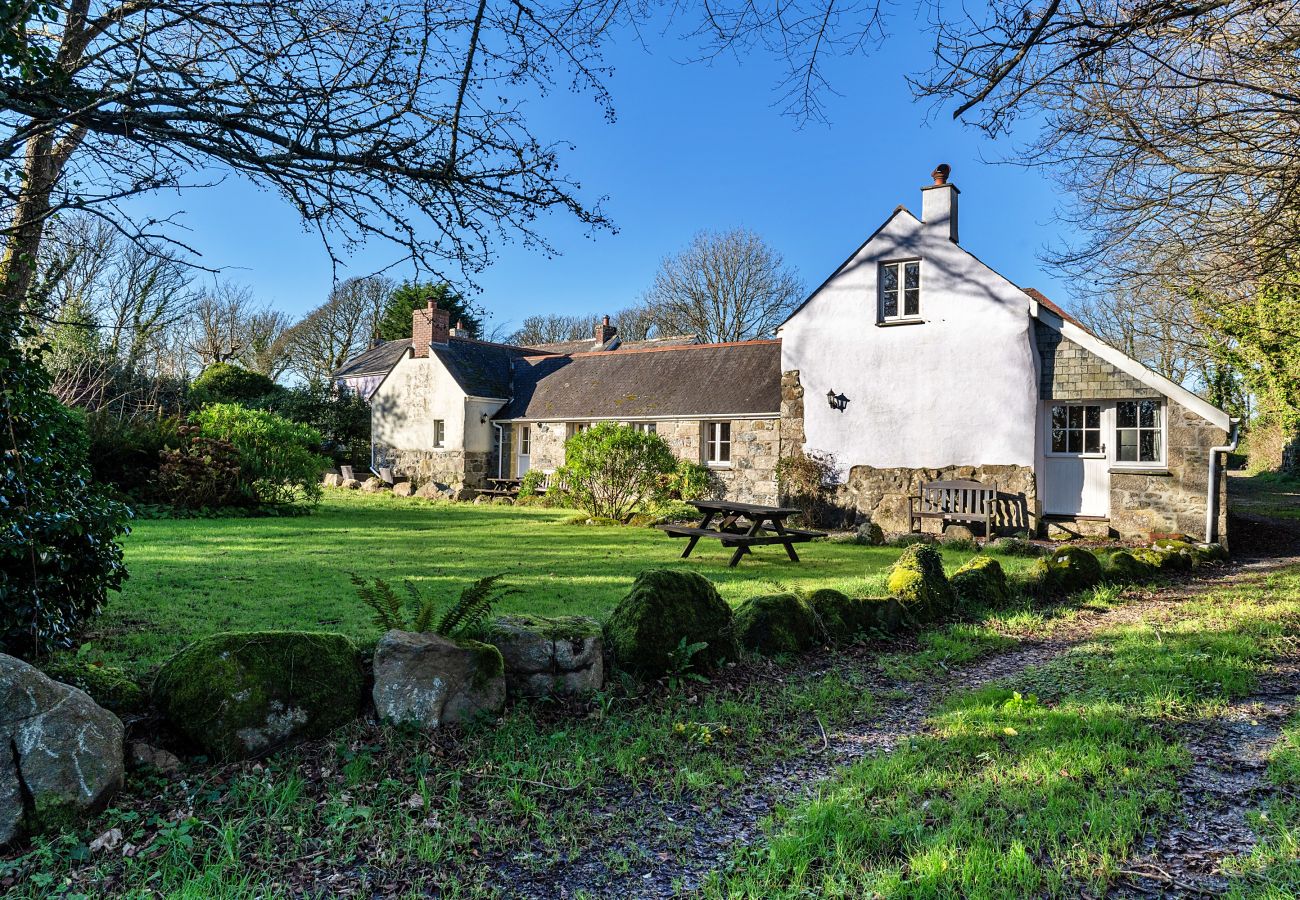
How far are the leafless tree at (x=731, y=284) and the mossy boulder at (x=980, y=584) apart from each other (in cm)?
2594

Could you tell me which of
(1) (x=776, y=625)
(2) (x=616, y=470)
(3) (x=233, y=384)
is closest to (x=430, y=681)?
(1) (x=776, y=625)

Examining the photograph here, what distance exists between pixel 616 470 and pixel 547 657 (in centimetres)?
1210

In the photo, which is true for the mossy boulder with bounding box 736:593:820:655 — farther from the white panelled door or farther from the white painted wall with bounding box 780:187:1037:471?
the white panelled door

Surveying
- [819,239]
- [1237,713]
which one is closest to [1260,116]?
[1237,713]

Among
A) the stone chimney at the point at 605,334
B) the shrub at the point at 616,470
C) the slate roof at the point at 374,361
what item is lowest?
the shrub at the point at 616,470

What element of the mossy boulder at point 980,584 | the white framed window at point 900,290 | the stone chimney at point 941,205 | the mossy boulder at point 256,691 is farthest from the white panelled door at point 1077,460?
the mossy boulder at point 256,691

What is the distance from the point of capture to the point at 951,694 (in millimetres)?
5254

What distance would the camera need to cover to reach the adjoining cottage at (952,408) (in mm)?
14711

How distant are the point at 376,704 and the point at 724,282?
32.3m

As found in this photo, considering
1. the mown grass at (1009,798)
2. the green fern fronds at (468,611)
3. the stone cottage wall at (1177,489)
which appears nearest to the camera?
the mown grass at (1009,798)

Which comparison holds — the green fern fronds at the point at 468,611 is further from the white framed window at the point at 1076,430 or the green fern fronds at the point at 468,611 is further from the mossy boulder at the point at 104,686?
the white framed window at the point at 1076,430

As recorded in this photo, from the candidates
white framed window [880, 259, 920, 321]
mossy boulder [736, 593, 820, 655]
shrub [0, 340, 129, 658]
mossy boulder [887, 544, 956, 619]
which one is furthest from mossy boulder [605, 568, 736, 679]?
white framed window [880, 259, 920, 321]

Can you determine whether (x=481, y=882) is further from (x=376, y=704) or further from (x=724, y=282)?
(x=724, y=282)

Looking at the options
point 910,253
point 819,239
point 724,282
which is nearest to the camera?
point 910,253
